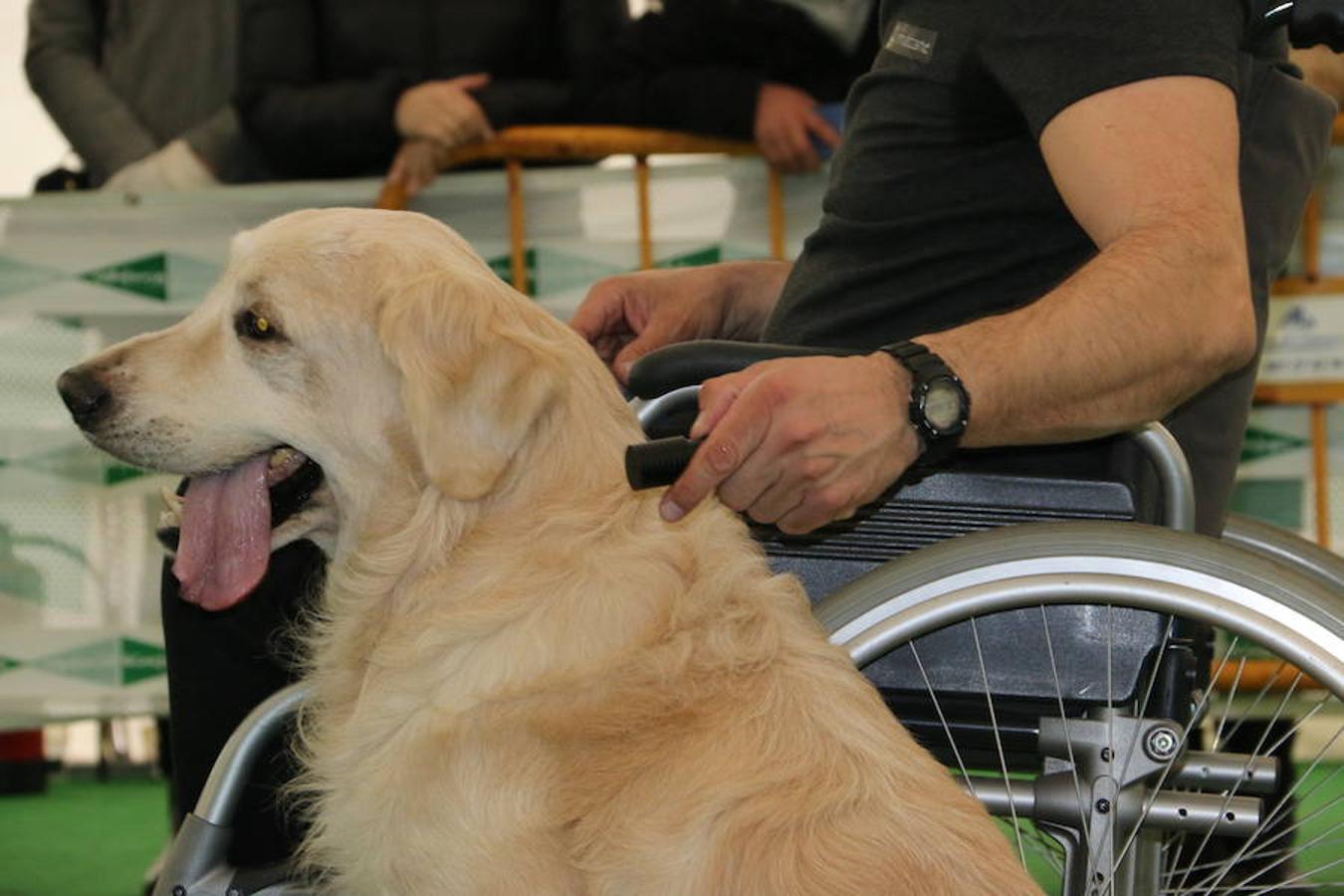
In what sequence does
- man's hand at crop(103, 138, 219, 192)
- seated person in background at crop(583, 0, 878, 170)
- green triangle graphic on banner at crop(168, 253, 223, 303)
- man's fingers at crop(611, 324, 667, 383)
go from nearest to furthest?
man's fingers at crop(611, 324, 667, 383), seated person in background at crop(583, 0, 878, 170), green triangle graphic on banner at crop(168, 253, 223, 303), man's hand at crop(103, 138, 219, 192)

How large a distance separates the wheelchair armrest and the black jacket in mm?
2360

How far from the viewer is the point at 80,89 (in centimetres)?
493

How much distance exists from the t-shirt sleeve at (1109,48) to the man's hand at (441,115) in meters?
2.53

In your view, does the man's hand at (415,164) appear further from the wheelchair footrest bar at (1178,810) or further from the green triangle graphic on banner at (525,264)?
the wheelchair footrest bar at (1178,810)

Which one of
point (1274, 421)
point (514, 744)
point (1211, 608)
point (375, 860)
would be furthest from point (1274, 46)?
point (1274, 421)

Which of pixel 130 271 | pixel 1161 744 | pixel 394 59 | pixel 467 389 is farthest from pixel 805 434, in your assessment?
pixel 130 271

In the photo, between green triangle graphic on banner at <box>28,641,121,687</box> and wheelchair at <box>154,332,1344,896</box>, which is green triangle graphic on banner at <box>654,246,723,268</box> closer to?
green triangle graphic on banner at <box>28,641,121,687</box>

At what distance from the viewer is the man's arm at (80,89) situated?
488cm

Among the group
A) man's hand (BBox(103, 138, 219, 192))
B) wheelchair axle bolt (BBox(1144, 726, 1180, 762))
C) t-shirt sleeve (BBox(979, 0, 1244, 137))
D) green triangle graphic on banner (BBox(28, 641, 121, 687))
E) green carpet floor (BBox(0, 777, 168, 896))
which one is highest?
t-shirt sleeve (BBox(979, 0, 1244, 137))

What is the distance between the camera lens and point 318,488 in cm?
212

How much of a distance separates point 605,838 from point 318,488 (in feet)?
2.13

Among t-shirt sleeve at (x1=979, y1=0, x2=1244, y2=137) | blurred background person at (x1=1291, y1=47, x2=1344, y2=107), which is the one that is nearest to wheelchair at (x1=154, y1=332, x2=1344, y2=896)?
t-shirt sleeve at (x1=979, y1=0, x2=1244, y2=137)

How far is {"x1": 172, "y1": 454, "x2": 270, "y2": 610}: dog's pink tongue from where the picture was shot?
2.11 meters

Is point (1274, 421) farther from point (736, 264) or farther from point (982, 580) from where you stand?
point (982, 580)
